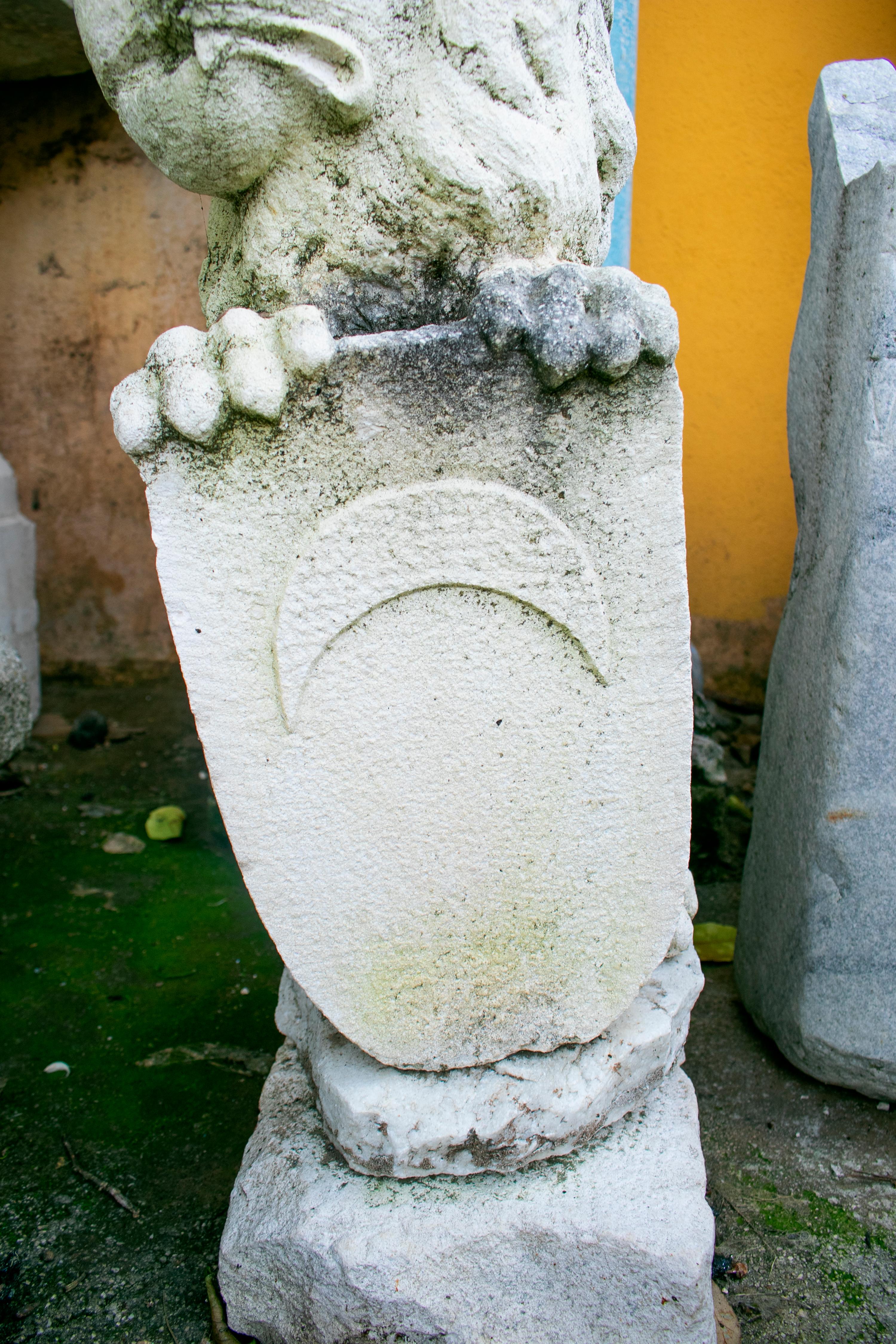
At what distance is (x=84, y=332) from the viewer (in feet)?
11.6

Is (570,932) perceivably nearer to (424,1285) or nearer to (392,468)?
(424,1285)

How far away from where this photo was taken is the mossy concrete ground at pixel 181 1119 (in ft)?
4.30

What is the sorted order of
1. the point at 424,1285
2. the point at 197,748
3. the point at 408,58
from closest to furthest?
the point at 408,58, the point at 424,1285, the point at 197,748

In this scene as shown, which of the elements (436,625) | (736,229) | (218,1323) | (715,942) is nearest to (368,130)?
(436,625)

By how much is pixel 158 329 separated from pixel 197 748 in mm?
1517

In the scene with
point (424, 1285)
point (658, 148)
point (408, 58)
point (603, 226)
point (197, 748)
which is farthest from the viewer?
point (197, 748)

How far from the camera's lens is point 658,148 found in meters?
2.91

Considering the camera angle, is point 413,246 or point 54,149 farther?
point 54,149

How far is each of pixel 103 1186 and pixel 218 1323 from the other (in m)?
0.33

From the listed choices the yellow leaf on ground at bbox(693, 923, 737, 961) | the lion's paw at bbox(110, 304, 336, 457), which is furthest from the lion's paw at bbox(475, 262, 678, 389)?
the yellow leaf on ground at bbox(693, 923, 737, 961)

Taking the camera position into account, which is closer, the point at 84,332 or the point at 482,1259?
the point at 482,1259

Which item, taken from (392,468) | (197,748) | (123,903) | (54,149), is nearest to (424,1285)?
(392,468)

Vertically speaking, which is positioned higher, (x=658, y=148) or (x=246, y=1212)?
(x=658, y=148)

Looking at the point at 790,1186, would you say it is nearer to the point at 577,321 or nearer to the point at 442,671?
the point at 442,671
